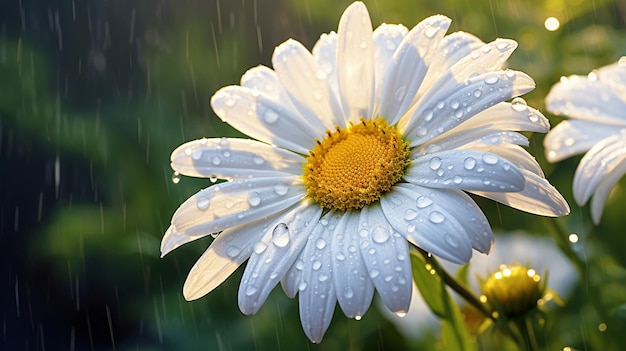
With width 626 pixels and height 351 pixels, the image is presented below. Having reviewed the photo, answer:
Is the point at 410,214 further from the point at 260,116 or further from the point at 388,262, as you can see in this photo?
the point at 260,116

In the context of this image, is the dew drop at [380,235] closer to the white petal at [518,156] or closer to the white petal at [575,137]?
the white petal at [518,156]

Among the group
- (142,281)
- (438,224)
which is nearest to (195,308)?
(142,281)

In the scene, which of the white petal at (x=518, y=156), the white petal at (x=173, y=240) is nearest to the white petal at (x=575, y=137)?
the white petal at (x=518, y=156)

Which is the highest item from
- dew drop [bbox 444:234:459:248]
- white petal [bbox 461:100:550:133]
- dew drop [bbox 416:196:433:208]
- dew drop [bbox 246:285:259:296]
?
white petal [bbox 461:100:550:133]

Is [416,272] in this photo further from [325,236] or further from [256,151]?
[256,151]

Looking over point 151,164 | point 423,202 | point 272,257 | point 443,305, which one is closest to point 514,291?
point 443,305

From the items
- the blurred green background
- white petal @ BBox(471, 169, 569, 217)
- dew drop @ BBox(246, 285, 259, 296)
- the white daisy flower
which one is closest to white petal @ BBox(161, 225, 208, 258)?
the white daisy flower

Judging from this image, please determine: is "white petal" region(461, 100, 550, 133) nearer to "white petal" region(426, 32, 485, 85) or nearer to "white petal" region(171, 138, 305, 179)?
"white petal" region(426, 32, 485, 85)

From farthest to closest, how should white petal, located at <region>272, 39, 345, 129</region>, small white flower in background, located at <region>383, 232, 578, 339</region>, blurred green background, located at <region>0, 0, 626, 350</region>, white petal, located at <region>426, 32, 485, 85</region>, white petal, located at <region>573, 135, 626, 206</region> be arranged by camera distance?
blurred green background, located at <region>0, 0, 626, 350</region>, small white flower in background, located at <region>383, 232, 578, 339</region>, white petal, located at <region>272, 39, 345, 129</region>, white petal, located at <region>426, 32, 485, 85</region>, white petal, located at <region>573, 135, 626, 206</region>
